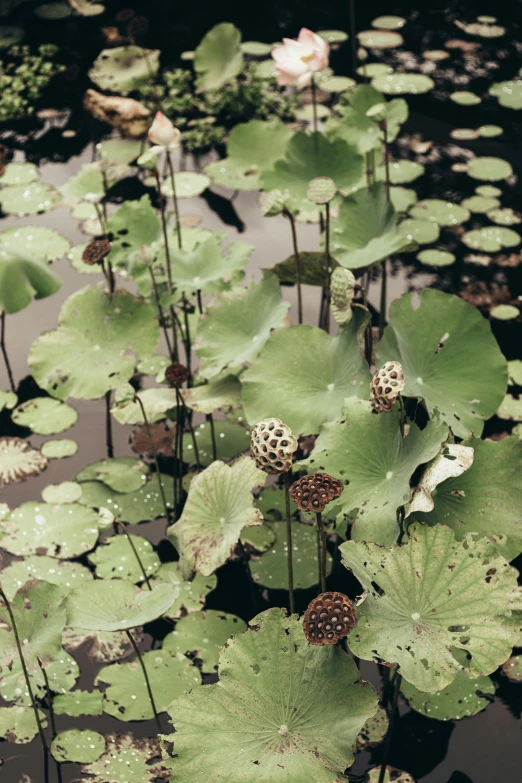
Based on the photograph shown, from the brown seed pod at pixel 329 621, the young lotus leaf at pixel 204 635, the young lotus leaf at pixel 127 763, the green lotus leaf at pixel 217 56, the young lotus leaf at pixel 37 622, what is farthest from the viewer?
the green lotus leaf at pixel 217 56

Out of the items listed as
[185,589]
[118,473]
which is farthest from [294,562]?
[118,473]

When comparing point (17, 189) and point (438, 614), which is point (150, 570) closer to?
point (438, 614)

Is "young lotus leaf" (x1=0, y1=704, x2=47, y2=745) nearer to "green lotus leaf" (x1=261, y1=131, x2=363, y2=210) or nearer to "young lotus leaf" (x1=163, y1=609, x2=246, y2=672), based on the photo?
"young lotus leaf" (x1=163, y1=609, x2=246, y2=672)

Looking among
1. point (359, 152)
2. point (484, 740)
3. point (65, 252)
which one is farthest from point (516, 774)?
point (65, 252)

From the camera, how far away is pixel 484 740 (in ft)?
7.03

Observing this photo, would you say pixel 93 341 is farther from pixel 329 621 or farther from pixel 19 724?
pixel 329 621

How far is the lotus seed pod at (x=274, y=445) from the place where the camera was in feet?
5.40

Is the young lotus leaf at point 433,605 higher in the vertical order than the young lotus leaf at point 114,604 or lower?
higher

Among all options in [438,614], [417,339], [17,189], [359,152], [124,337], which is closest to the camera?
[438,614]

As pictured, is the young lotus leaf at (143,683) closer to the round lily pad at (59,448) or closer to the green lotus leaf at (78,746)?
the green lotus leaf at (78,746)

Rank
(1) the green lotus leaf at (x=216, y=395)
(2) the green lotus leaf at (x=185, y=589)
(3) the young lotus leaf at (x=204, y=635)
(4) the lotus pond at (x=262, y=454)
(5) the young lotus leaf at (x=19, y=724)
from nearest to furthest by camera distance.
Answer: (4) the lotus pond at (x=262, y=454) < (5) the young lotus leaf at (x=19, y=724) < (3) the young lotus leaf at (x=204, y=635) < (2) the green lotus leaf at (x=185, y=589) < (1) the green lotus leaf at (x=216, y=395)

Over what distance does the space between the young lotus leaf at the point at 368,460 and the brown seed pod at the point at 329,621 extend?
391mm

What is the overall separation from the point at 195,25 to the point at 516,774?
14.9 ft

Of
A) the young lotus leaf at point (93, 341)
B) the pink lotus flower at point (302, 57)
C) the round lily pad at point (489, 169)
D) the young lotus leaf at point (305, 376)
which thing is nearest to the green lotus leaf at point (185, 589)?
the young lotus leaf at point (305, 376)
